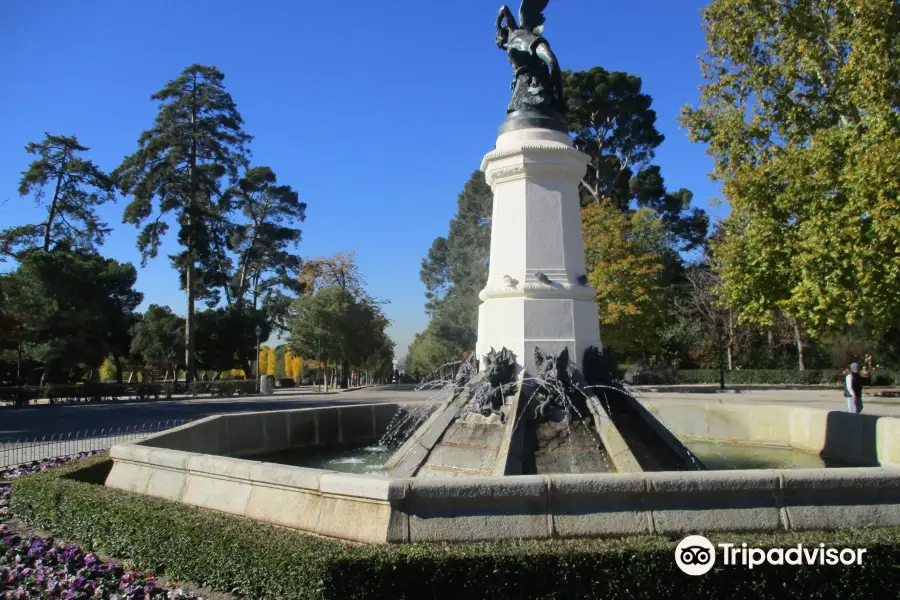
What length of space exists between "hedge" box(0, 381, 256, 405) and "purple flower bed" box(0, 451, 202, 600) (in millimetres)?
28651

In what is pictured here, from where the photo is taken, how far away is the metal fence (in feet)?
43.9

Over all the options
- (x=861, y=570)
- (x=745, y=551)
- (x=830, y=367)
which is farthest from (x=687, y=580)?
(x=830, y=367)

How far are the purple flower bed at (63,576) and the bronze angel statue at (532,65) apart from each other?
24.8 ft

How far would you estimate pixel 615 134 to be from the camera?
51.2m

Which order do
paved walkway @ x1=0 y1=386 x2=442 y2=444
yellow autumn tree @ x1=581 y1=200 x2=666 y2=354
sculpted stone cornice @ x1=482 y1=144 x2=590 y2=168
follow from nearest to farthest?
sculpted stone cornice @ x1=482 y1=144 x2=590 y2=168 < paved walkway @ x1=0 y1=386 x2=442 y2=444 < yellow autumn tree @ x1=581 y1=200 x2=666 y2=354

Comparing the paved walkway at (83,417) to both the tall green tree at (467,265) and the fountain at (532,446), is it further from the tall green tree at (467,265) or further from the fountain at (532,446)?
the tall green tree at (467,265)

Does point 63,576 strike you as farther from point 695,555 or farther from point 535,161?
point 535,161

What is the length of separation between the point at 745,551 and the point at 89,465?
26.2 feet

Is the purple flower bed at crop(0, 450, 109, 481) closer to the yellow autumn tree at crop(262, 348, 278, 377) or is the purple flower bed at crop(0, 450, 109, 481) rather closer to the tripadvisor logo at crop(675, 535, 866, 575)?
the tripadvisor logo at crop(675, 535, 866, 575)

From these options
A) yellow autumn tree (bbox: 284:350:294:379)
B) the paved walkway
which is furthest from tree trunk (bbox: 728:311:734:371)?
yellow autumn tree (bbox: 284:350:294:379)

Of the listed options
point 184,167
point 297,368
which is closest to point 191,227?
point 184,167

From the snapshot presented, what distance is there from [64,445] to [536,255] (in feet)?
39.6

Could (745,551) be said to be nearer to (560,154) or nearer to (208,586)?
(208,586)

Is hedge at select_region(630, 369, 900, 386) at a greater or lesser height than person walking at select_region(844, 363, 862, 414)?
lesser
